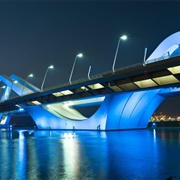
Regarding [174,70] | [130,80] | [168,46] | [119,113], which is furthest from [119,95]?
[174,70]

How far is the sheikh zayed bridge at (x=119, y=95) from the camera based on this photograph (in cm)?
3256

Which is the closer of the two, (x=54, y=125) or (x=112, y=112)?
(x=112, y=112)

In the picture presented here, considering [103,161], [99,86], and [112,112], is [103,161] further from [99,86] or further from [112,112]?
[112,112]

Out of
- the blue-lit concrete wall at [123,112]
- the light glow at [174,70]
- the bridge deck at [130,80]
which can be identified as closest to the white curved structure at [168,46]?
the bridge deck at [130,80]

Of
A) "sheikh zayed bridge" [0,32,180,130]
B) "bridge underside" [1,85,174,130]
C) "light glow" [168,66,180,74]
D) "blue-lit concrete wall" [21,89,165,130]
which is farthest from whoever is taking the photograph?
"bridge underside" [1,85,174,130]

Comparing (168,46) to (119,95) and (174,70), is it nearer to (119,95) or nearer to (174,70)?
(119,95)

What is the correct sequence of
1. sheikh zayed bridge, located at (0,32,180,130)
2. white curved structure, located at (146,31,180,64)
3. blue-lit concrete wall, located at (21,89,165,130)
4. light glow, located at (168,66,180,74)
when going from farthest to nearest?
blue-lit concrete wall, located at (21,89,165,130)
white curved structure, located at (146,31,180,64)
sheikh zayed bridge, located at (0,32,180,130)
light glow, located at (168,66,180,74)

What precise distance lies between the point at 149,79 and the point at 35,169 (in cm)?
2591

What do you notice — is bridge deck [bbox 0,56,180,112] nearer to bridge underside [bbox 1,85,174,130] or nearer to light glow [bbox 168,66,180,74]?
light glow [bbox 168,66,180,74]

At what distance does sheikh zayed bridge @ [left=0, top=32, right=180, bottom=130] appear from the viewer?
32.6m

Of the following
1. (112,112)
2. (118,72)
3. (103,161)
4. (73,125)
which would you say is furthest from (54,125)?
(103,161)

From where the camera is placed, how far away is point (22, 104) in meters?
71.1

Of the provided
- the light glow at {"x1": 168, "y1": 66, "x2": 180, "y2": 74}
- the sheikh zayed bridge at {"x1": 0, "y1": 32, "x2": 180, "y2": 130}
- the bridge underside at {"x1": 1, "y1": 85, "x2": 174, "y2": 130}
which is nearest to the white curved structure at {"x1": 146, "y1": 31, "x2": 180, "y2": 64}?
the sheikh zayed bridge at {"x1": 0, "y1": 32, "x2": 180, "y2": 130}

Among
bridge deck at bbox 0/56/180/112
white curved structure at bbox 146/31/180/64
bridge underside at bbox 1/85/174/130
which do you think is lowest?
bridge underside at bbox 1/85/174/130
